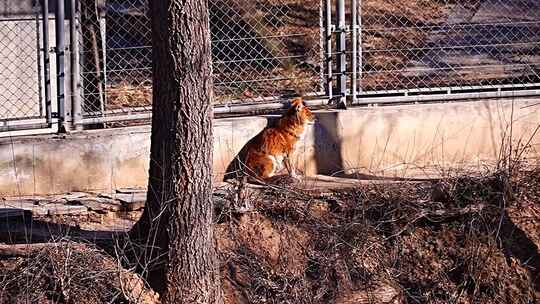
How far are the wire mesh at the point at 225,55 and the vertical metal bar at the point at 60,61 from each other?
23 cm

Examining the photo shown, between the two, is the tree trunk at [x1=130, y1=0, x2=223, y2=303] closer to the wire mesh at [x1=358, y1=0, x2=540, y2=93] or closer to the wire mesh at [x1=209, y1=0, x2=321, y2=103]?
the wire mesh at [x1=209, y1=0, x2=321, y2=103]

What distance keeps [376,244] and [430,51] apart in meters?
4.88

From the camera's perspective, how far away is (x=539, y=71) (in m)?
11.5

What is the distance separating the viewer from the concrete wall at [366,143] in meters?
9.70

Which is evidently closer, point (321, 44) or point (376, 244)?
point (376, 244)

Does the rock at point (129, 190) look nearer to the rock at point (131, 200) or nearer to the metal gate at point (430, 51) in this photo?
the rock at point (131, 200)

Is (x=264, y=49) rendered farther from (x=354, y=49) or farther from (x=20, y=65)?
(x=20, y=65)

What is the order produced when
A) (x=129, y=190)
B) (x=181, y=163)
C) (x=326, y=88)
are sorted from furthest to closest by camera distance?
(x=326, y=88)
(x=129, y=190)
(x=181, y=163)

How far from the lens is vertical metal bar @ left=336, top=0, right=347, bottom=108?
10203 millimetres

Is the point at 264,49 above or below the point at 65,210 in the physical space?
above

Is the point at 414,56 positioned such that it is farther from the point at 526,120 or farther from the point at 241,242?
the point at 241,242

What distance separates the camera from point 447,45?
1334cm

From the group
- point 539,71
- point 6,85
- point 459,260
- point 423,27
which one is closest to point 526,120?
point 539,71

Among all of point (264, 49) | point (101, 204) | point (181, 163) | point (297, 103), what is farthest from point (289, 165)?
point (264, 49)
